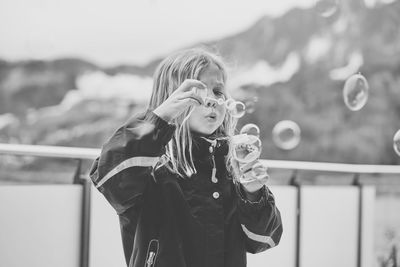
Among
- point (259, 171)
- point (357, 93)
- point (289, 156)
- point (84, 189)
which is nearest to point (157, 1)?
point (289, 156)

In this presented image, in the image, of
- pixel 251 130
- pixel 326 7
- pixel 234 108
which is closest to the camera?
pixel 234 108

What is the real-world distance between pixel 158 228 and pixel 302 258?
1.78 metres

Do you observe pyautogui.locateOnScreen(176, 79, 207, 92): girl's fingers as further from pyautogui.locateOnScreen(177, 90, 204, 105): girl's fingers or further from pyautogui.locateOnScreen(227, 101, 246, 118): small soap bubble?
pyautogui.locateOnScreen(227, 101, 246, 118): small soap bubble

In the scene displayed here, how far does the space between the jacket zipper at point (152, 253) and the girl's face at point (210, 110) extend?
0.28 metres

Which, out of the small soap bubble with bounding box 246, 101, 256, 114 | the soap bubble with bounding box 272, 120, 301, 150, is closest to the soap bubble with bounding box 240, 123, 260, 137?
the small soap bubble with bounding box 246, 101, 256, 114

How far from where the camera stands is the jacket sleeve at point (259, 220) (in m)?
1.29

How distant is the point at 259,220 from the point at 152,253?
10.1 inches

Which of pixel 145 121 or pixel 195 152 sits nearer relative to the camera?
pixel 145 121

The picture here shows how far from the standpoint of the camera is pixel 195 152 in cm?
132

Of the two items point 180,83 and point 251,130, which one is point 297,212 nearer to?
point 251,130

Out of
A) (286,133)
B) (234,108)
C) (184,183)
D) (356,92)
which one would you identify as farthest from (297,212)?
(184,183)

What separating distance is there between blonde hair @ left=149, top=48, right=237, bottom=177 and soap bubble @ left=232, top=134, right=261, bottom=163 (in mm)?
26

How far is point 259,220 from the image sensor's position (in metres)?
1.29

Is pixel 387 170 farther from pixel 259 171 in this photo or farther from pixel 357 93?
pixel 259 171
